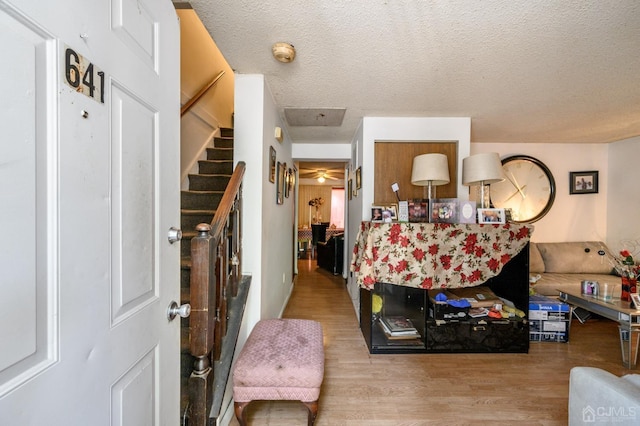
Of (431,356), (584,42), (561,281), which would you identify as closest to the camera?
(584,42)

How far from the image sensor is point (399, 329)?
7.79 ft

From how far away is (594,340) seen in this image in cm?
259

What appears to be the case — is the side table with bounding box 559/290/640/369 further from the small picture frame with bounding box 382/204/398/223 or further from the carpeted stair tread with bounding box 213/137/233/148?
the carpeted stair tread with bounding box 213/137/233/148

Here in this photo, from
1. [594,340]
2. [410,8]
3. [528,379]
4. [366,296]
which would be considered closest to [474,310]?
[528,379]

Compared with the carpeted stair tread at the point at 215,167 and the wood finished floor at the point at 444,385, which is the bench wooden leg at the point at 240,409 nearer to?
the wood finished floor at the point at 444,385

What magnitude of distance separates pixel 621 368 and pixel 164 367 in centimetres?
333

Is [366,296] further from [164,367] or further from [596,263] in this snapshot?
[596,263]

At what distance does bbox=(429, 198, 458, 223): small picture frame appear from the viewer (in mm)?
2318

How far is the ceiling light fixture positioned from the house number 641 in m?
1.29

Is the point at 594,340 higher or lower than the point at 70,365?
lower

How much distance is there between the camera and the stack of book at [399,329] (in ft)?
7.70

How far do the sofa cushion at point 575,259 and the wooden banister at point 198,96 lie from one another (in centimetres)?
473

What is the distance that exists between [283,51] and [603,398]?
239 centimetres

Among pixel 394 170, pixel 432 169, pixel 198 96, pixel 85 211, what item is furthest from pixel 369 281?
pixel 198 96
